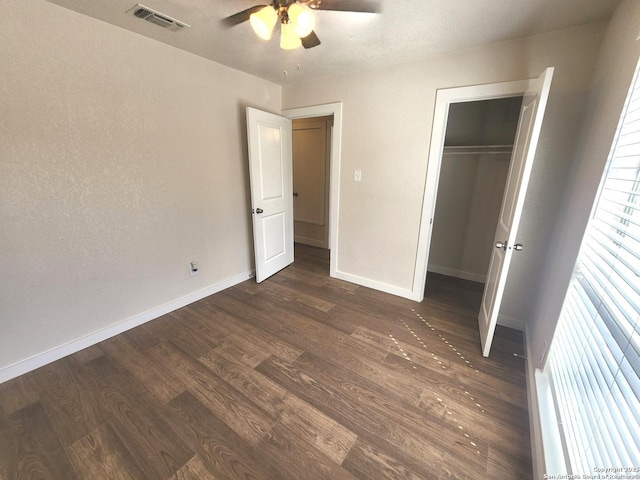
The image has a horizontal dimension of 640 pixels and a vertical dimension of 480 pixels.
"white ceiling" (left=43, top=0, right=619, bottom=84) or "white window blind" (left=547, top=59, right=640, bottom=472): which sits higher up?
"white ceiling" (left=43, top=0, right=619, bottom=84)

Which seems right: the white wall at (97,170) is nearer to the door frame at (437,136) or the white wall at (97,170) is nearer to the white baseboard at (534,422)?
the door frame at (437,136)

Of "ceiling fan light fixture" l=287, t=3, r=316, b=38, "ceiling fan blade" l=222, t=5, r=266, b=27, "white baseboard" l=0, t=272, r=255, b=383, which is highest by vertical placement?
"ceiling fan blade" l=222, t=5, r=266, b=27

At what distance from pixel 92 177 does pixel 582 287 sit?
3037 millimetres

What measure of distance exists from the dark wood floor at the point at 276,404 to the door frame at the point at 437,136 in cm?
54

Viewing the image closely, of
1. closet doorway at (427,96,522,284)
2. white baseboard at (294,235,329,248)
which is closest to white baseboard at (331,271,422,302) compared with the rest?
closet doorway at (427,96,522,284)

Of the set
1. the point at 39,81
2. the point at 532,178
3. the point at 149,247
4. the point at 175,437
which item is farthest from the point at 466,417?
the point at 39,81

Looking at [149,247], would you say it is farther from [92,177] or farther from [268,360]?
[268,360]

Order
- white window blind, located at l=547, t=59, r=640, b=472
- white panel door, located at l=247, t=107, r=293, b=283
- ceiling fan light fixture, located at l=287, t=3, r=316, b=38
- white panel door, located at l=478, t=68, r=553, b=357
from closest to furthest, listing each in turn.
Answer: white window blind, located at l=547, t=59, r=640, b=472 → ceiling fan light fixture, located at l=287, t=3, r=316, b=38 → white panel door, located at l=478, t=68, r=553, b=357 → white panel door, located at l=247, t=107, r=293, b=283

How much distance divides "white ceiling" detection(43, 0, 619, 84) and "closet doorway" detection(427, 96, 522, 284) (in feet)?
3.78

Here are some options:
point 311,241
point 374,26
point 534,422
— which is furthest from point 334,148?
point 534,422

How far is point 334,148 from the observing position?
285cm

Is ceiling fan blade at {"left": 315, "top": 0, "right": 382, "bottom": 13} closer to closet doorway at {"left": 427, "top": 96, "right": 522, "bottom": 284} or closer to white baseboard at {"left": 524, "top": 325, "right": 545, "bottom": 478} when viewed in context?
closet doorway at {"left": 427, "top": 96, "right": 522, "bottom": 284}

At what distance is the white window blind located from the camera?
74cm

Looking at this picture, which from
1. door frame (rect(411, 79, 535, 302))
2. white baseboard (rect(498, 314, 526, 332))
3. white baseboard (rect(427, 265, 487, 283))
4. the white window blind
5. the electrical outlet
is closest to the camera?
the white window blind
